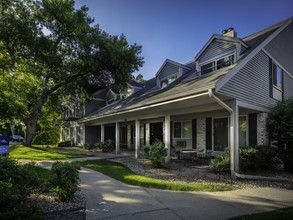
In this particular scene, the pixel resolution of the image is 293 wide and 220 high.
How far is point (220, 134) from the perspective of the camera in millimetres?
12625

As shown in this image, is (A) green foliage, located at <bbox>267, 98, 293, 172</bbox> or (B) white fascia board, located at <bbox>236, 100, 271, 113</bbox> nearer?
(B) white fascia board, located at <bbox>236, 100, 271, 113</bbox>

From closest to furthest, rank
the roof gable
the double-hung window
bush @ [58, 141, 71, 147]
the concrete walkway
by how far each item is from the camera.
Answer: the concrete walkway, the roof gable, the double-hung window, bush @ [58, 141, 71, 147]

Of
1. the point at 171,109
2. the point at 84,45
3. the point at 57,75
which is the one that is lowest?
the point at 171,109

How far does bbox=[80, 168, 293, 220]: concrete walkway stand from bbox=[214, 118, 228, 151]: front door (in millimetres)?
5297

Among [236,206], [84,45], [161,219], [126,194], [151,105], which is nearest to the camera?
[161,219]

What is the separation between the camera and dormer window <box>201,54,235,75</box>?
1148 centimetres

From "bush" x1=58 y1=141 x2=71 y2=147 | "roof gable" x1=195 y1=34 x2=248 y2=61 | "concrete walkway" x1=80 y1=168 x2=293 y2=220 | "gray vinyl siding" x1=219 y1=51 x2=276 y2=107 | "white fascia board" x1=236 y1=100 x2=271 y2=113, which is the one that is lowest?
"bush" x1=58 y1=141 x2=71 y2=147

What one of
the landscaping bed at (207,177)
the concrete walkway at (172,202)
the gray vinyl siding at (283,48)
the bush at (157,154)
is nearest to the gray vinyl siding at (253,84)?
the gray vinyl siding at (283,48)

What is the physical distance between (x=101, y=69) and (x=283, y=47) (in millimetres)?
13598

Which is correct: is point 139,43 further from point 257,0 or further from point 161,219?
point 161,219

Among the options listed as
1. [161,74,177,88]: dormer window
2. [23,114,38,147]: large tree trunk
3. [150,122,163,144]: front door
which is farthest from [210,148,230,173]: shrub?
[23,114,38,147]: large tree trunk

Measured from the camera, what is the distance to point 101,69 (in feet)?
65.1

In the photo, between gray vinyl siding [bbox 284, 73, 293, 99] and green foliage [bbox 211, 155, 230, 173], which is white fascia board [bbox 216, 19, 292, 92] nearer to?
Answer: gray vinyl siding [bbox 284, 73, 293, 99]

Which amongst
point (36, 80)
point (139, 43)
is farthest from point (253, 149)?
point (36, 80)
